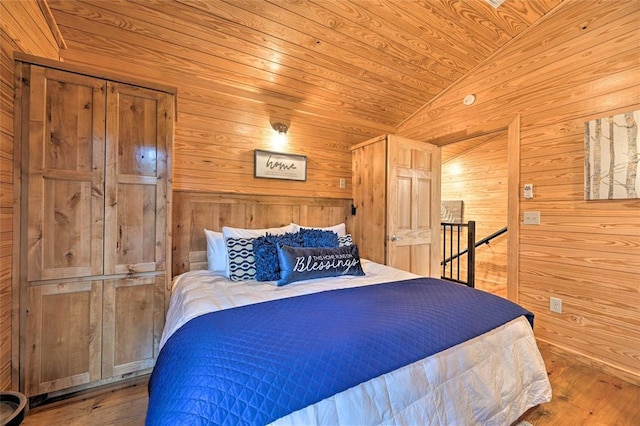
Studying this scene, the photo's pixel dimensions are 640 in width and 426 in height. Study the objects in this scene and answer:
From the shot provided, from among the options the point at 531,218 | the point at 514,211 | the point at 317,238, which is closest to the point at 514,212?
the point at 514,211

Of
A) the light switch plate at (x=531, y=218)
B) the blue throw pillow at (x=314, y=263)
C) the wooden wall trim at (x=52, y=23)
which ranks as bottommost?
the blue throw pillow at (x=314, y=263)

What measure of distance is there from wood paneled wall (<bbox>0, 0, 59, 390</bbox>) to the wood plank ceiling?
269mm

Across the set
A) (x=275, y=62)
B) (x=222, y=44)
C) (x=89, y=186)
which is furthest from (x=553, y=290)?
(x=89, y=186)

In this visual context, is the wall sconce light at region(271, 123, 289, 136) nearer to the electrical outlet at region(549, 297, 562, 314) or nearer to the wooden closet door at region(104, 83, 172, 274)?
the wooden closet door at region(104, 83, 172, 274)

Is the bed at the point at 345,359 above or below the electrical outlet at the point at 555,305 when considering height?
above

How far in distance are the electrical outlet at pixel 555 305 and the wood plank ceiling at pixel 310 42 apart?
235 centimetres

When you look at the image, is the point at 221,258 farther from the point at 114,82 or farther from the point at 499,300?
the point at 499,300

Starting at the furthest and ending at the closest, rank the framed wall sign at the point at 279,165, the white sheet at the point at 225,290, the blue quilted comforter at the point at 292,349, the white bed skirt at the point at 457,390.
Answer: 1. the framed wall sign at the point at 279,165
2. the white sheet at the point at 225,290
3. the white bed skirt at the point at 457,390
4. the blue quilted comforter at the point at 292,349

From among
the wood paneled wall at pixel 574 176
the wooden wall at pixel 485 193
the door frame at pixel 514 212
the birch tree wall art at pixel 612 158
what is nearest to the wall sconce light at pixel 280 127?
the wood paneled wall at pixel 574 176

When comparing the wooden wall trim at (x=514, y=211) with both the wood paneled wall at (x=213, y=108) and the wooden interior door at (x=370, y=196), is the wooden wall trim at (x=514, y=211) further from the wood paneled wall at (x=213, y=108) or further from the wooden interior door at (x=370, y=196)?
the wood paneled wall at (x=213, y=108)

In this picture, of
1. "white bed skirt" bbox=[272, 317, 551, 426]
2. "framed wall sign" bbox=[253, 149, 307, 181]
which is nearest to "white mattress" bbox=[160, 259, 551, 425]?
"white bed skirt" bbox=[272, 317, 551, 426]

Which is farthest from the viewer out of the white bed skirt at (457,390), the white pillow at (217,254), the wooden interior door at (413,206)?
the wooden interior door at (413,206)

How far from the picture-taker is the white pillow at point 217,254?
2213 millimetres

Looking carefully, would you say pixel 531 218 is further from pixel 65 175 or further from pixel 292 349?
pixel 65 175
